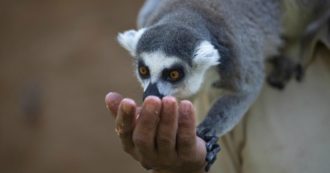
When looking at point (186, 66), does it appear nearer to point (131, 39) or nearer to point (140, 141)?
point (131, 39)

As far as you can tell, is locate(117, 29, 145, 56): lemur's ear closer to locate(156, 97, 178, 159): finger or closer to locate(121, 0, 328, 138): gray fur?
locate(121, 0, 328, 138): gray fur

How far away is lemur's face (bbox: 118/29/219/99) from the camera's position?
3.20 meters

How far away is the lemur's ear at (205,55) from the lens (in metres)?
3.21

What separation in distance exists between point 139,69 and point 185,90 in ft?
0.78

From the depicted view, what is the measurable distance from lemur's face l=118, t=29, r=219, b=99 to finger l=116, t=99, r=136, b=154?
0.26 m

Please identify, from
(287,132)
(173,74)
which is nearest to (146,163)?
(173,74)

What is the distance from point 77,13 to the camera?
7.10 meters

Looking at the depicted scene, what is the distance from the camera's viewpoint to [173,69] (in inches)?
127

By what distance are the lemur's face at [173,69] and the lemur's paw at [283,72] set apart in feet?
1.56

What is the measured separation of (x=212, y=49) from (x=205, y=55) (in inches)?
1.9

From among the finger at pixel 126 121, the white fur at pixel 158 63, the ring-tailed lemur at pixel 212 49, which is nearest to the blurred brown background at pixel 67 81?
the ring-tailed lemur at pixel 212 49

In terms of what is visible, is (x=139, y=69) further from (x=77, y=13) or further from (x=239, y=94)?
(x=77, y=13)

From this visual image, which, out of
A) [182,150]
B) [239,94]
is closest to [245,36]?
[239,94]

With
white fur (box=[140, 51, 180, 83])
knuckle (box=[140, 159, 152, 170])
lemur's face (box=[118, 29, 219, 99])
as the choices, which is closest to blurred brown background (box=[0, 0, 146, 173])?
lemur's face (box=[118, 29, 219, 99])
